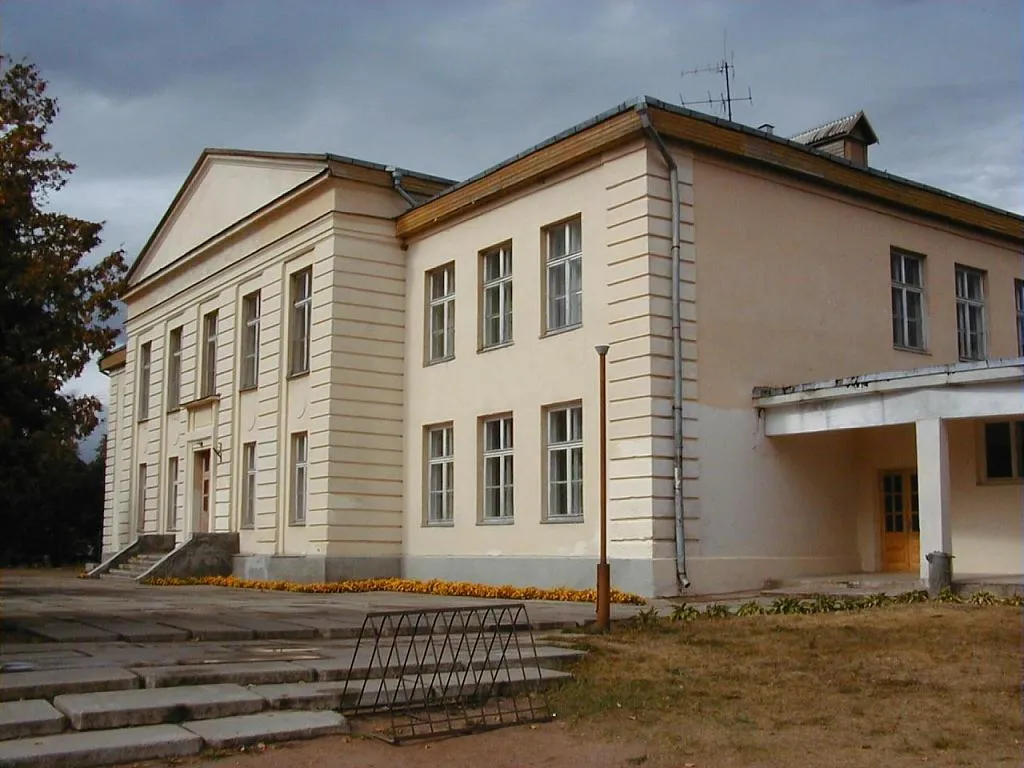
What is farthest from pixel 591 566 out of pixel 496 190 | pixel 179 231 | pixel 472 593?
pixel 179 231

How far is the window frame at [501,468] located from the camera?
2048 centimetres

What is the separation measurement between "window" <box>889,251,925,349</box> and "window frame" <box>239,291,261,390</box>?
13881mm

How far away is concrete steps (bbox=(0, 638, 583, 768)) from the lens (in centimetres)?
722

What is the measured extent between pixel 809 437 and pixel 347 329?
924cm

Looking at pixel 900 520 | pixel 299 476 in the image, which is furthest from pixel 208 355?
pixel 900 520

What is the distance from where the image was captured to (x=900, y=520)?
1950cm

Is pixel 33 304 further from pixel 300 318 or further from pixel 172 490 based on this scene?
pixel 172 490

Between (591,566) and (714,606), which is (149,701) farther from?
(591,566)

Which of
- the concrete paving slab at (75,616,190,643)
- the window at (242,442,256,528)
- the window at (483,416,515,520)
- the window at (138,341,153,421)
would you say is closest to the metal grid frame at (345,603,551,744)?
the concrete paving slab at (75,616,190,643)

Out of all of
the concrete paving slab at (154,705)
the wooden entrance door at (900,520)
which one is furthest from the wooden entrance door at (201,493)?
the concrete paving slab at (154,705)

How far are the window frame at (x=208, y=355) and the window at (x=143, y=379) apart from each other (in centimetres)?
500

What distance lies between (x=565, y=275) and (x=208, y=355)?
42.1 feet

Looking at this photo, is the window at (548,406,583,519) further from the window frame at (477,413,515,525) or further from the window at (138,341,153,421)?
the window at (138,341,153,421)

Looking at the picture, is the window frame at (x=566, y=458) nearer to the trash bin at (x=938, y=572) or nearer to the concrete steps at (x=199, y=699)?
the trash bin at (x=938, y=572)
